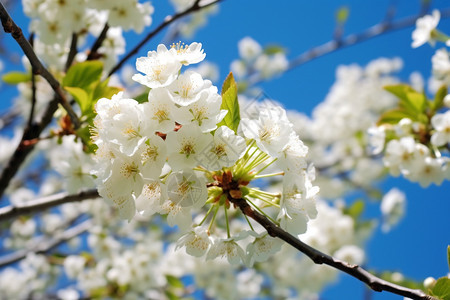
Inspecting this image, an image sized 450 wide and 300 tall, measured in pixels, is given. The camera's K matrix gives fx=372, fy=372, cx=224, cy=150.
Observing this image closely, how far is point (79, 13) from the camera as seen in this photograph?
2299mm

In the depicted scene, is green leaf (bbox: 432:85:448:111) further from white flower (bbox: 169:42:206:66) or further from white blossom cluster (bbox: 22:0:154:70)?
white blossom cluster (bbox: 22:0:154:70)

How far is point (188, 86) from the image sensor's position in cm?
107

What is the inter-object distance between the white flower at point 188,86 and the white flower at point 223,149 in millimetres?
128

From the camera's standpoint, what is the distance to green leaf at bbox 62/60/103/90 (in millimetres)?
1729

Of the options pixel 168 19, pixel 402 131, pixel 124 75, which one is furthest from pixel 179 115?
pixel 124 75

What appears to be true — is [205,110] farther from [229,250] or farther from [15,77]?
[15,77]

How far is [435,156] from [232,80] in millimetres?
1501

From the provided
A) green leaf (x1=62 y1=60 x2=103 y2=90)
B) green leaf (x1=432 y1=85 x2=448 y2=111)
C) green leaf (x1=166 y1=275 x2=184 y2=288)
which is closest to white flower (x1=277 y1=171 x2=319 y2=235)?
green leaf (x1=62 y1=60 x2=103 y2=90)

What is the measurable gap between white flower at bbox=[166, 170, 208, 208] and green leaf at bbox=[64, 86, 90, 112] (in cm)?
82

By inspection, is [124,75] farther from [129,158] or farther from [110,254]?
[129,158]

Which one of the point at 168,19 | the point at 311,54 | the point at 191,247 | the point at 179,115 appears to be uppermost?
the point at 311,54

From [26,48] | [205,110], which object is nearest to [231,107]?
[205,110]

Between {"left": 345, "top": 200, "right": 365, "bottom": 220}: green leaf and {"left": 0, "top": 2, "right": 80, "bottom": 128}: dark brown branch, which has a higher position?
{"left": 345, "top": 200, "right": 365, "bottom": 220}: green leaf

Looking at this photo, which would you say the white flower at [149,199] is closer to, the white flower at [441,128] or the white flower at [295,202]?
the white flower at [295,202]
